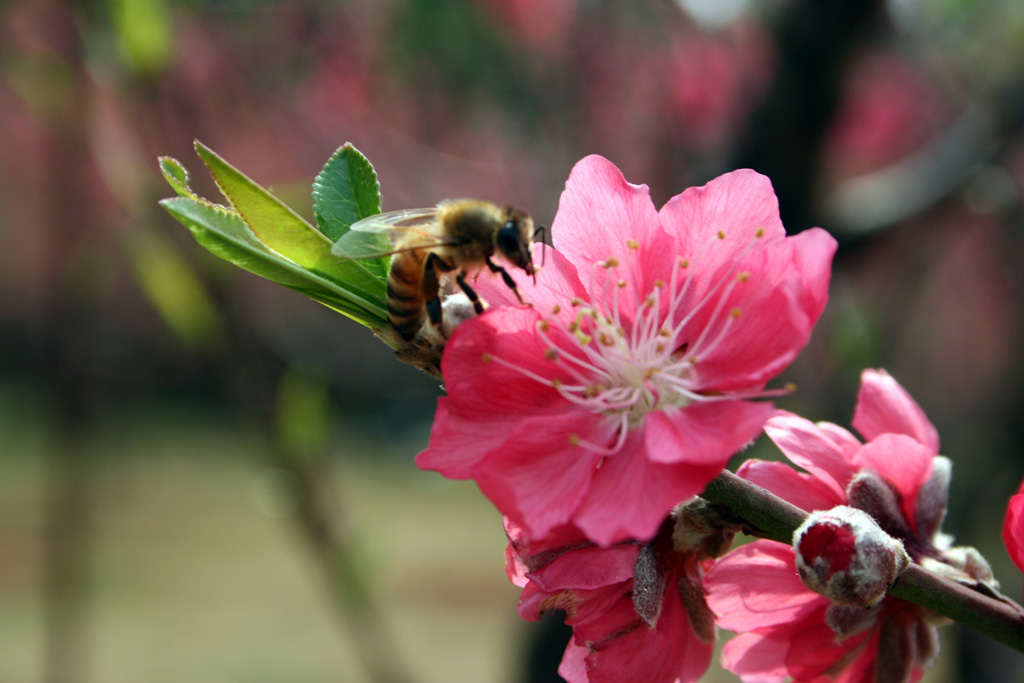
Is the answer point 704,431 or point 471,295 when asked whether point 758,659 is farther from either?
point 471,295

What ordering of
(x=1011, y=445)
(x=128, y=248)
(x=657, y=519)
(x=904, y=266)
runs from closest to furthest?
(x=657, y=519), (x=128, y=248), (x=1011, y=445), (x=904, y=266)

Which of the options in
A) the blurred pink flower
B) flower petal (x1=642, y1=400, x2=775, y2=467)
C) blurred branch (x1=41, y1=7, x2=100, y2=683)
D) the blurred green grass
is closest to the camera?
flower petal (x1=642, y1=400, x2=775, y2=467)

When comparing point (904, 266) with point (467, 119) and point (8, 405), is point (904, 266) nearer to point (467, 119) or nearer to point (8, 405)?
point (467, 119)

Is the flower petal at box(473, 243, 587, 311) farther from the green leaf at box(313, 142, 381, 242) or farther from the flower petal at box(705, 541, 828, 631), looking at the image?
the flower petal at box(705, 541, 828, 631)

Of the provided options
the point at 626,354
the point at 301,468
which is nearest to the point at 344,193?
the point at 626,354

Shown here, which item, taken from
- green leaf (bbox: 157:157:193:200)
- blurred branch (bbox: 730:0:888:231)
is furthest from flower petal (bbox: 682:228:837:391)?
blurred branch (bbox: 730:0:888:231)

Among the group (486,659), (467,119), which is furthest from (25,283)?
(467,119)

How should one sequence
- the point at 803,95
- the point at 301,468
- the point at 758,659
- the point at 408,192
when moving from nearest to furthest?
1. the point at 758,659
2. the point at 301,468
3. the point at 803,95
4. the point at 408,192
